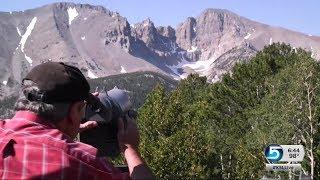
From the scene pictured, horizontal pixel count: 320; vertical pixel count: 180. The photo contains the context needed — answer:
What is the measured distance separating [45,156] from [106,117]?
51 centimetres

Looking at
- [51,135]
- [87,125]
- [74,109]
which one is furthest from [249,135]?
[51,135]

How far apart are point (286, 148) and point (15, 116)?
1044 cm

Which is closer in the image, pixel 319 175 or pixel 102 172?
pixel 102 172

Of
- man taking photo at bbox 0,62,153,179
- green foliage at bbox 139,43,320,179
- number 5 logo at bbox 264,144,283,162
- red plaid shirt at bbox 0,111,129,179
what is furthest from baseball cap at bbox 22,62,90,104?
green foliage at bbox 139,43,320,179

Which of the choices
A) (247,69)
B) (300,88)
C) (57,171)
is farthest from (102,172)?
(247,69)

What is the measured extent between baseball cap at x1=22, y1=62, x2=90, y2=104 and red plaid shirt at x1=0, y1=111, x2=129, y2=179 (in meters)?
0.12

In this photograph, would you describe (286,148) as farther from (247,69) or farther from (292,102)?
(247,69)

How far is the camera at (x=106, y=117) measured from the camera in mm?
2795

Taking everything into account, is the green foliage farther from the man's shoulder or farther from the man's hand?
the man's shoulder

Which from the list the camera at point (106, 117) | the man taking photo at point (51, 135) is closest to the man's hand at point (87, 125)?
the camera at point (106, 117)

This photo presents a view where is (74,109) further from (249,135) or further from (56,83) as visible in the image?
(249,135)

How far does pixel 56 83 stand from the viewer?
2.49 m

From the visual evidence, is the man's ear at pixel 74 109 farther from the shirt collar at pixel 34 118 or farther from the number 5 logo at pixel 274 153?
the number 5 logo at pixel 274 153

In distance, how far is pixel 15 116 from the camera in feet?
8.35
